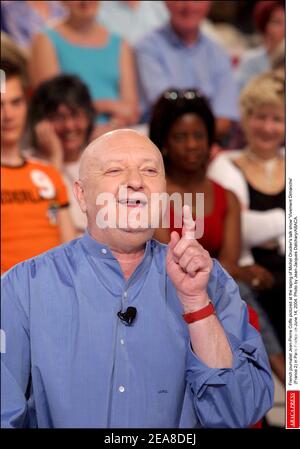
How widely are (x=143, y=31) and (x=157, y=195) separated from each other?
0.82 metres

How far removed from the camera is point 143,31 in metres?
2.14

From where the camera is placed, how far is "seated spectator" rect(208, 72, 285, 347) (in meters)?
2.04

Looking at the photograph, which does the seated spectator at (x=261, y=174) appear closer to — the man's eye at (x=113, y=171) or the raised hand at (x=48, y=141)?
the raised hand at (x=48, y=141)

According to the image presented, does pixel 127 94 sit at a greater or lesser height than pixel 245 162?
greater

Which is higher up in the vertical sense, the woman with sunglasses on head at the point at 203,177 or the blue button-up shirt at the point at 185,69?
the blue button-up shirt at the point at 185,69

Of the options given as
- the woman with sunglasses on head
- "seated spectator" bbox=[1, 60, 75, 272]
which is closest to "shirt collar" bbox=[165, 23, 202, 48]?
the woman with sunglasses on head

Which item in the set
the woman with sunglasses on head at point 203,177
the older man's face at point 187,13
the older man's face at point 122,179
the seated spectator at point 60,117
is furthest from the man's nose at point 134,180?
the older man's face at point 187,13

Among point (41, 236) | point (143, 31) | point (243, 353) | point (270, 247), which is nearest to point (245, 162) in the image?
point (270, 247)

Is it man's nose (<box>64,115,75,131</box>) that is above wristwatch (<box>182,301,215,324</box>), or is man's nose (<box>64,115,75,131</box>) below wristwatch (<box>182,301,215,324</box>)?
above

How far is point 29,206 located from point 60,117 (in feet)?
1.08

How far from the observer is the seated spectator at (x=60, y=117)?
1.98 meters

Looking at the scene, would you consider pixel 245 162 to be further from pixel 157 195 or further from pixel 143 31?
pixel 157 195

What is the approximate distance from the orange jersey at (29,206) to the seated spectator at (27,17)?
1.22ft

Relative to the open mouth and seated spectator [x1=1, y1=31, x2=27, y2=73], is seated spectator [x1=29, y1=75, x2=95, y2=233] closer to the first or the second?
seated spectator [x1=1, y1=31, x2=27, y2=73]
